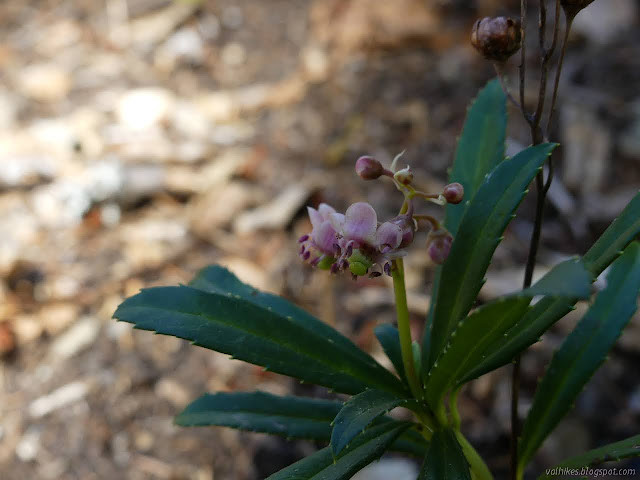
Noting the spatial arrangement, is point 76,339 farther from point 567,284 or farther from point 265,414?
point 567,284

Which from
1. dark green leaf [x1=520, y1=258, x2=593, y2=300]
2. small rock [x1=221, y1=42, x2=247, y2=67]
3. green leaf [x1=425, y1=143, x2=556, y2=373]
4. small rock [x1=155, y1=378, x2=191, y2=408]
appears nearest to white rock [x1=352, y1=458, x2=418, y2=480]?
small rock [x1=155, y1=378, x2=191, y2=408]

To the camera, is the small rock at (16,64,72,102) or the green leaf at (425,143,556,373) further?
the small rock at (16,64,72,102)

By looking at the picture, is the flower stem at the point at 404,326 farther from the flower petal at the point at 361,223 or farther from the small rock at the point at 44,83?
the small rock at the point at 44,83

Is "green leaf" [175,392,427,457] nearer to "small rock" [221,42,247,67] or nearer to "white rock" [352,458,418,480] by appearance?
"white rock" [352,458,418,480]

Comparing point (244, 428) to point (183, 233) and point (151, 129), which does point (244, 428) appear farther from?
point (151, 129)

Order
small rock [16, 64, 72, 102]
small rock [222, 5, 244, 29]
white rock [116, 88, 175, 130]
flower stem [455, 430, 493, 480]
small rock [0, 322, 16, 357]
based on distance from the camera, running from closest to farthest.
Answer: flower stem [455, 430, 493, 480] < small rock [0, 322, 16, 357] < white rock [116, 88, 175, 130] < small rock [16, 64, 72, 102] < small rock [222, 5, 244, 29]

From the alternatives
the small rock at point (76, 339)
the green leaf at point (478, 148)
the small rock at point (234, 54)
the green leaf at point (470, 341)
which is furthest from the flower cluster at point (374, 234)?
the small rock at point (234, 54)

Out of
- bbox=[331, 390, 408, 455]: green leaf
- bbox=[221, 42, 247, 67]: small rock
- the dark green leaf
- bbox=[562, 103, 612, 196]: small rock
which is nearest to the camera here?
the dark green leaf
